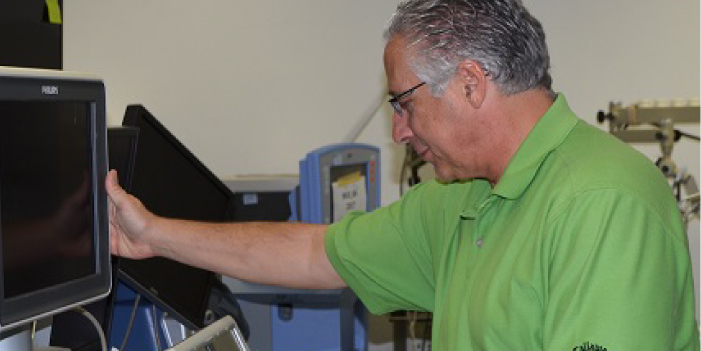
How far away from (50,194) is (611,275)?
2.40 feet

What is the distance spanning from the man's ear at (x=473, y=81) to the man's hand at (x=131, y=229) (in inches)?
23.8

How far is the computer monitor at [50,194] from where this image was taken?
1215 millimetres

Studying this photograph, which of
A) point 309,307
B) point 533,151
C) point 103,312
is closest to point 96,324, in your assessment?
point 103,312

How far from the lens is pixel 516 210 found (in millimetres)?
1545

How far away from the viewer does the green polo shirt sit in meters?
1.31

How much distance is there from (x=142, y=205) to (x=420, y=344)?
2.85m

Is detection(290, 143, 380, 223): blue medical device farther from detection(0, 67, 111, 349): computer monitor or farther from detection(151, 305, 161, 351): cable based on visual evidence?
detection(0, 67, 111, 349): computer monitor

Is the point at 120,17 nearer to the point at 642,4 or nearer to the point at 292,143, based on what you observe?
the point at 292,143

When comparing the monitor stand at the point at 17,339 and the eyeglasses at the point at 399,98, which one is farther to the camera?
the eyeglasses at the point at 399,98

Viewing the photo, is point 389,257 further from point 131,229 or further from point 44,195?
point 44,195

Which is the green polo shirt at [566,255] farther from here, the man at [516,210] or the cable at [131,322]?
the cable at [131,322]

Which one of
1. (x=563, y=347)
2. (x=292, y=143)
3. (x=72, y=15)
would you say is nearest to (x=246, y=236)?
(x=563, y=347)

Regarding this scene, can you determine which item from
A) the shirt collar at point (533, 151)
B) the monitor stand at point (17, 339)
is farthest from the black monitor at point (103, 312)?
the shirt collar at point (533, 151)

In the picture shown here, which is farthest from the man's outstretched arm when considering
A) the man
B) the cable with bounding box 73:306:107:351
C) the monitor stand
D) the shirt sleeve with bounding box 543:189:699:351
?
the shirt sleeve with bounding box 543:189:699:351
